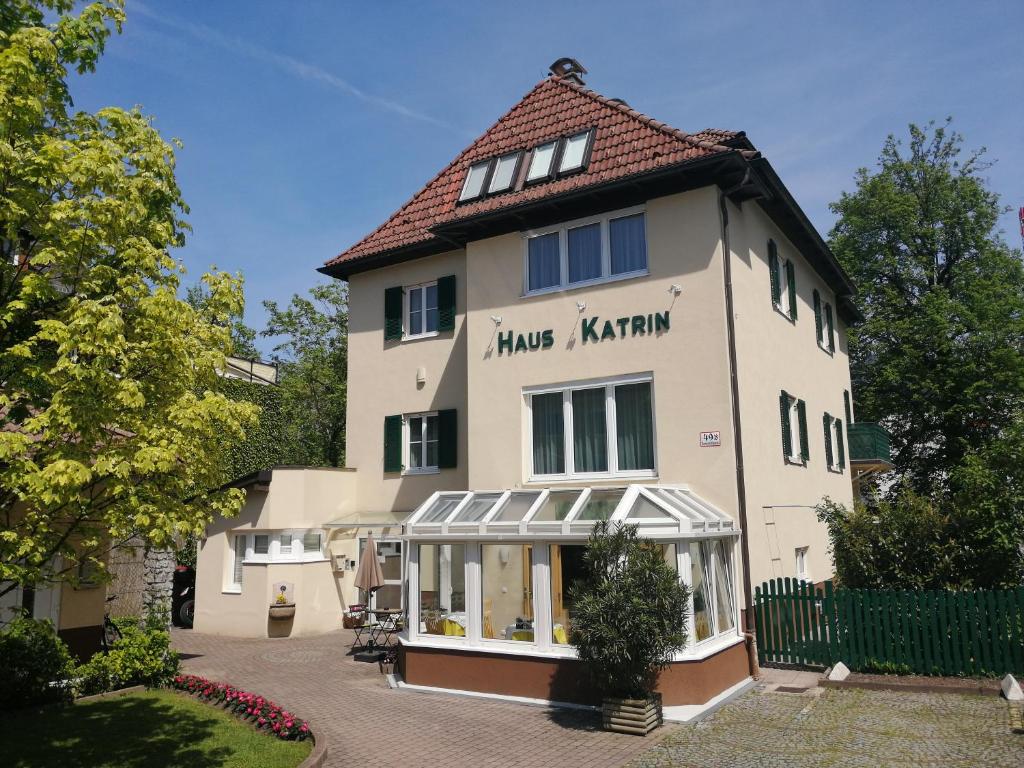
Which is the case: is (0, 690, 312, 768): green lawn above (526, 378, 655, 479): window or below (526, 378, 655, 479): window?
below

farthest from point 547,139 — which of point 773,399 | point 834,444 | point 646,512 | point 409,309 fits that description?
point 834,444

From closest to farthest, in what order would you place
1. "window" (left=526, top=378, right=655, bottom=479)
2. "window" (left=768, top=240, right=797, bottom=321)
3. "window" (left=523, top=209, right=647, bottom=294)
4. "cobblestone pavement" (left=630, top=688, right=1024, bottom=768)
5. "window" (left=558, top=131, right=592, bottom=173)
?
"cobblestone pavement" (left=630, top=688, right=1024, bottom=768)
"window" (left=526, top=378, right=655, bottom=479)
"window" (left=523, top=209, right=647, bottom=294)
"window" (left=558, top=131, right=592, bottom=173)
"window" (left=768, top=240, right=797, bottom=321)

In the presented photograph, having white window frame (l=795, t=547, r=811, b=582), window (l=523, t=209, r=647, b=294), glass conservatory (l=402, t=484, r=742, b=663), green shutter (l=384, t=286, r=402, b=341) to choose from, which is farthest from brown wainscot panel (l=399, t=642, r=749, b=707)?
green shutter (l=384, t=286, r=402, b=341)

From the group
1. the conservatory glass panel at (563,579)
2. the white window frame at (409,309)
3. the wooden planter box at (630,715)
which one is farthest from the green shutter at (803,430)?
the wooden planter box at (630,715)

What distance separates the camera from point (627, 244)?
48.4 ft

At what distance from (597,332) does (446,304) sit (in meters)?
4.74

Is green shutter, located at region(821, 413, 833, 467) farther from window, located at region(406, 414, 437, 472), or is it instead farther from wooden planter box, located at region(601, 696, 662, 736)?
wooden planter box, located at region(601, 696, 662, 736)

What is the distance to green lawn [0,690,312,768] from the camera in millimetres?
8875

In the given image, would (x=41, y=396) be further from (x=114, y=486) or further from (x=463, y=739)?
(x=463, y=739)

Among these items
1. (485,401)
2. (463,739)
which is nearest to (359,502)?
(485,401)

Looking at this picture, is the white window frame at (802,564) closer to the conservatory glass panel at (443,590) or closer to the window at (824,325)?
the window at (824,325)

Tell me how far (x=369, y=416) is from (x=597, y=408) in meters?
6.76

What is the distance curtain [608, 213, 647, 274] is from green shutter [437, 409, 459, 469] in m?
5.23

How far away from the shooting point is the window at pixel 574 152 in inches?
617
